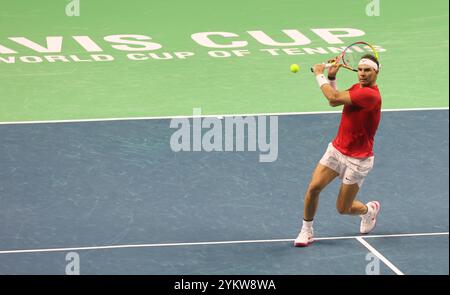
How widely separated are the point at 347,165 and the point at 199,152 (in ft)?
11.1

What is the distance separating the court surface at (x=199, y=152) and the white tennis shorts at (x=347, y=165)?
0.77m

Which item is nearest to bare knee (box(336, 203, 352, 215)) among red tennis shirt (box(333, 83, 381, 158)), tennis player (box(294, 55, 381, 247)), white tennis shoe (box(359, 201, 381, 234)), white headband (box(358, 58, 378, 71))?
tennis player (box(294, 55, 381, 247))

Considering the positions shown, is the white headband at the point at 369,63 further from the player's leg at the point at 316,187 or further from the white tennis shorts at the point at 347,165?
the player's leg at the point at 316,187

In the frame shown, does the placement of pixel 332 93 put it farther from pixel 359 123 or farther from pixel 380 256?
pixel 380 256

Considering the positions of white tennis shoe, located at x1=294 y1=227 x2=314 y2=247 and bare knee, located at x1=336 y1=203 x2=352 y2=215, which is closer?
white tennis shoe, located at x1=294 y1=227 x2=314 y2=247

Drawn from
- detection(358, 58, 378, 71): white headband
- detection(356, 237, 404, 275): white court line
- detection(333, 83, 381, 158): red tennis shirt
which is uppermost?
detection(358, 58, 378, 71): white headband

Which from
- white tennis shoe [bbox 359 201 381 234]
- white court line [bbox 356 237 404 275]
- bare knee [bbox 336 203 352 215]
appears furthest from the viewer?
white tennis shoe [bbox 359 201 381 234]

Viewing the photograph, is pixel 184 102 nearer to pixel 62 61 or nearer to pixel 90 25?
pixel 62 61

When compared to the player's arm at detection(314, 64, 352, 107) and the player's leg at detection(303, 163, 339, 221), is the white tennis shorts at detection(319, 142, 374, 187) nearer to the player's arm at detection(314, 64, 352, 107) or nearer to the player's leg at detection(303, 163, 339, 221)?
the player's leg at detection(303, 163, 339, 221)

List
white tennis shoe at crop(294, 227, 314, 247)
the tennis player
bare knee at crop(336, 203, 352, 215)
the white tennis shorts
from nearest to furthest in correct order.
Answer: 1. the tennis player
2. the white tennis shorts
3. white tennis shoe at crop(294, 227, 314, 247)
4. bare knee at crop(336, 203, 352, 215)

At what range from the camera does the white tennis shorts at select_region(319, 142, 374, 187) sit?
491 inches

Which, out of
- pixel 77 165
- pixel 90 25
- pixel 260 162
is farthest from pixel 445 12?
pixel 77 165

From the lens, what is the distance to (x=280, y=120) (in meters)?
16.7

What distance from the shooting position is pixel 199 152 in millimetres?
15414
